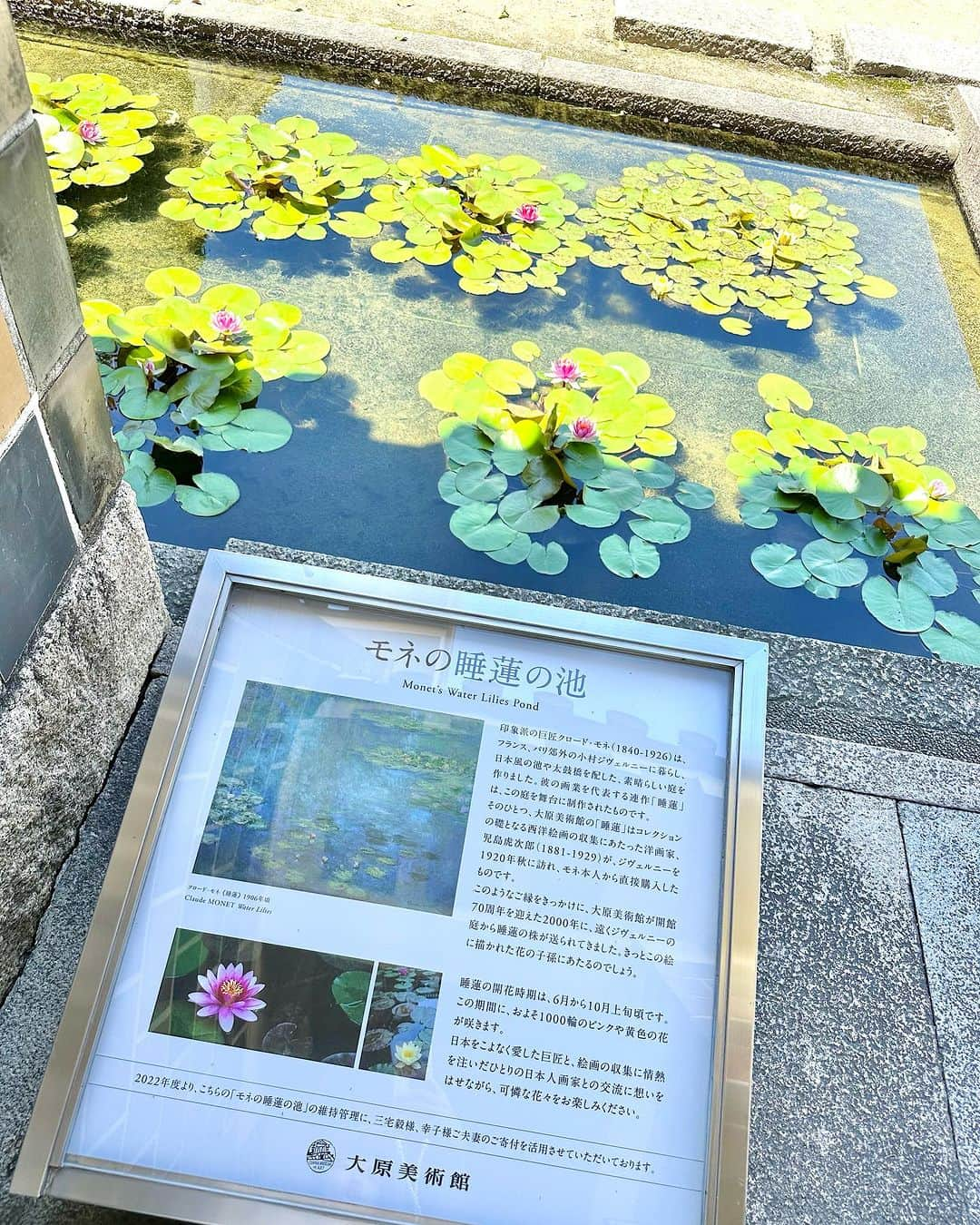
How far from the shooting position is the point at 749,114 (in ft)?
11.4

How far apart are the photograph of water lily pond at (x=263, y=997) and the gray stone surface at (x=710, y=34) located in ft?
12.8

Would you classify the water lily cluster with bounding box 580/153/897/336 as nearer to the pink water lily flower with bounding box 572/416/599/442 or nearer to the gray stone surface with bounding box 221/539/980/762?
the pink water lily flower with bounding box 572/416/599/442

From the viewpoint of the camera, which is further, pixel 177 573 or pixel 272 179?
pixel 272 179

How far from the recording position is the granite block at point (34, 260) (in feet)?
3.40

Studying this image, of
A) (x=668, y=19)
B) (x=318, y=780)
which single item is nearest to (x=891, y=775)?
(x=318, y=780)

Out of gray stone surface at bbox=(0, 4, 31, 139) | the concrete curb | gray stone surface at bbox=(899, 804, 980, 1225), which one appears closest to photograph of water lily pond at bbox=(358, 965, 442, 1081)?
gray stone surface at bbox=(899, 804, 980, 1225)

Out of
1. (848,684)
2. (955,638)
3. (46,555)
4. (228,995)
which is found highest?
(46,555)

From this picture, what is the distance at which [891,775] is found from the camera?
5.12 feet

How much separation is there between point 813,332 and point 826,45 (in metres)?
2.04

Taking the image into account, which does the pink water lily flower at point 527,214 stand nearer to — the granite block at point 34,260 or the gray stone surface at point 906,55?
the gray stone surface at point 906,55

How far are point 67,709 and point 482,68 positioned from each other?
3.04 m

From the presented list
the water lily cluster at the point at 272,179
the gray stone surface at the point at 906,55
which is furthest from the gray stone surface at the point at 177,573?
the gray stone surface at the point at 906,55

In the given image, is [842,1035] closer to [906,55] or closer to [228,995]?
[228,995]

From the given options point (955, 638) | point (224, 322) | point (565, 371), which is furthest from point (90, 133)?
point (955, 638)
